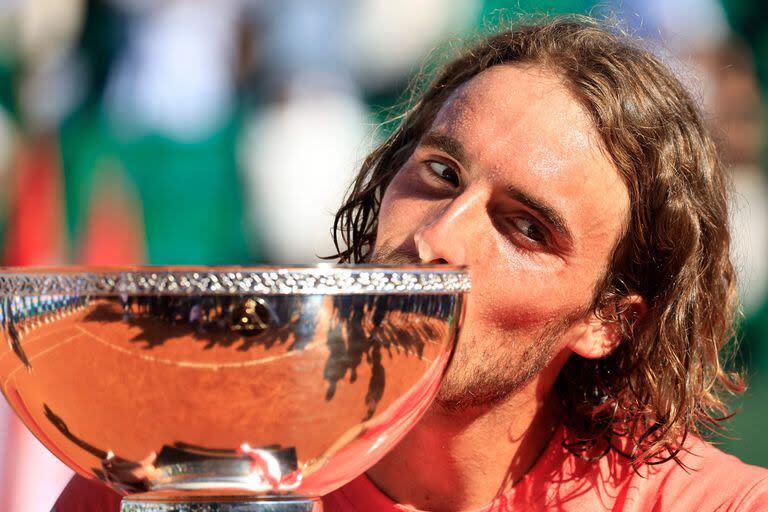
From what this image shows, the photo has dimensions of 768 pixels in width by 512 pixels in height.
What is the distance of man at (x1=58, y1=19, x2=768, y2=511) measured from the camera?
1512 mm

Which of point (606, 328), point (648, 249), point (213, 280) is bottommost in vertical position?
point (606, 328)

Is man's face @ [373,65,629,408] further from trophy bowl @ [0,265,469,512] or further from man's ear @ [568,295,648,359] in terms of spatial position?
trophy bowl @ [0,265,469,512]

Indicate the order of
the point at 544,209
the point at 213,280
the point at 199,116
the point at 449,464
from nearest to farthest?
1. the point at 213,280
2. the point at 544,209
3. the point at 449,464
4. the point at 199,116

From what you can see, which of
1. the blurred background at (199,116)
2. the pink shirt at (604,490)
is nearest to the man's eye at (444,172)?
the pink shirt at (604,490)

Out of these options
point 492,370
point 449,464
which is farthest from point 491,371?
point 449,464

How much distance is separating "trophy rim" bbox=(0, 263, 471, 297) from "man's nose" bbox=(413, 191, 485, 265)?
464 mm

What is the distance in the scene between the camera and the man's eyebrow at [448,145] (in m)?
1.53

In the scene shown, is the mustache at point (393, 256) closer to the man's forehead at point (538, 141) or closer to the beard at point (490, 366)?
the beard at point (490, 366)

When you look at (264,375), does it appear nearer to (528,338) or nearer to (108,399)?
(108,399)

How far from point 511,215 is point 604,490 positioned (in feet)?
1.66

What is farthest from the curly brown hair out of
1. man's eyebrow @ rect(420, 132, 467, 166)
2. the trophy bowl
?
the trophy bowl

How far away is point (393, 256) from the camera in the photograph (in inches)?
57.9

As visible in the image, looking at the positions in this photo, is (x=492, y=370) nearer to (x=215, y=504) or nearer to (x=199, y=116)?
(x=215, y=504)

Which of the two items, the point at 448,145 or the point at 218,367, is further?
the point at 448,145
